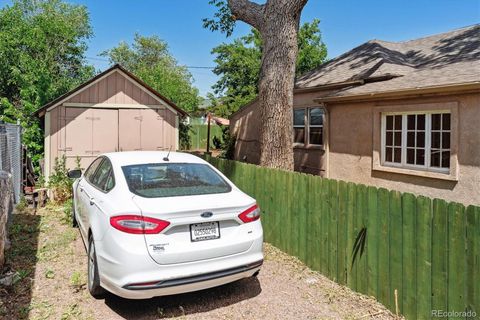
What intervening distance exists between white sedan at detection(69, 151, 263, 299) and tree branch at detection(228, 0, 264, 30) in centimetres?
568

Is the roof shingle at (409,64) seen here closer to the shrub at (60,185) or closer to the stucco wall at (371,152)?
the stucco wall at (371,152)

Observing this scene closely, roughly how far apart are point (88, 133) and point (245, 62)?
22.0m

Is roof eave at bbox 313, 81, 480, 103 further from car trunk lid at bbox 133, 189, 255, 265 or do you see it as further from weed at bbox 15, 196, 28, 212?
weed at bbox 15, 196, 28, 212

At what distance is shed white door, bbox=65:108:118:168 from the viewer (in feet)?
33.6

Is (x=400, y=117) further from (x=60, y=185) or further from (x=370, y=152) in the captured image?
(x=60, y=185)

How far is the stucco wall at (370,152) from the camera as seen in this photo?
24.0 ft

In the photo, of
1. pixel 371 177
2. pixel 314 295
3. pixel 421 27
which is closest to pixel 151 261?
pixel 314 295

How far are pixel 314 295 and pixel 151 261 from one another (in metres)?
2.21

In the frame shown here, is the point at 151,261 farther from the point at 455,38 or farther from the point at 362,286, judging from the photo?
the point at 455,38

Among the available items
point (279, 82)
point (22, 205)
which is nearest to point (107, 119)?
point (22, 205)

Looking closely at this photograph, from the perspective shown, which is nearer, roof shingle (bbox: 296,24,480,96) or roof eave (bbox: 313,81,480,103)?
roof eave (bbox: 313,81,480,103)

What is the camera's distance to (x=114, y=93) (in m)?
10.6

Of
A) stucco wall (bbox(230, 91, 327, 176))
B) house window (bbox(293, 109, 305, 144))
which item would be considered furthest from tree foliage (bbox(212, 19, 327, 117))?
house window (bbox(293, 109, 305, 144))

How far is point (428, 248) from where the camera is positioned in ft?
12.0
